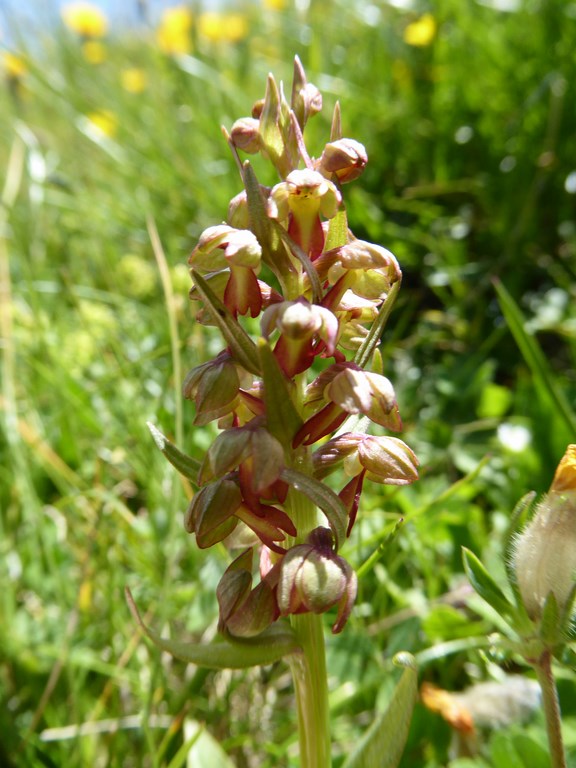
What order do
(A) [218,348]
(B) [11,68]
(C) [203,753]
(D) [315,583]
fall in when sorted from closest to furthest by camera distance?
(D) [315,583] → (C) [203,753] → (A) [218,348] → (B) [11,68]

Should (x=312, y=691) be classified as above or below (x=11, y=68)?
below

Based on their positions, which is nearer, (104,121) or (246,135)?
(246,135)

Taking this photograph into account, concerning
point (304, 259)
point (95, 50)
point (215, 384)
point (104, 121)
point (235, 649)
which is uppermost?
point (95, 50)

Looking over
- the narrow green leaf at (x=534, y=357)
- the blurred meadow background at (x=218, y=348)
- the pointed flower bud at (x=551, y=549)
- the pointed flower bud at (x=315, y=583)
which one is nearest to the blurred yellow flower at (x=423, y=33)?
the blurred meadow background at (x=218, y=348)

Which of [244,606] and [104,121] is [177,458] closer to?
[244,606]

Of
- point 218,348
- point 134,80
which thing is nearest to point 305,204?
point 218,348

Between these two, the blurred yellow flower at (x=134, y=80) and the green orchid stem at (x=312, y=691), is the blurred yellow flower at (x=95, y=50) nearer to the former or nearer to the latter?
the blurred yellow flower at (x=134, y=80)

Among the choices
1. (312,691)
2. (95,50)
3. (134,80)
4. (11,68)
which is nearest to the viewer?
(312,691)

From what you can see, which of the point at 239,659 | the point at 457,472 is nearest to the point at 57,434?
the point at 457,472
